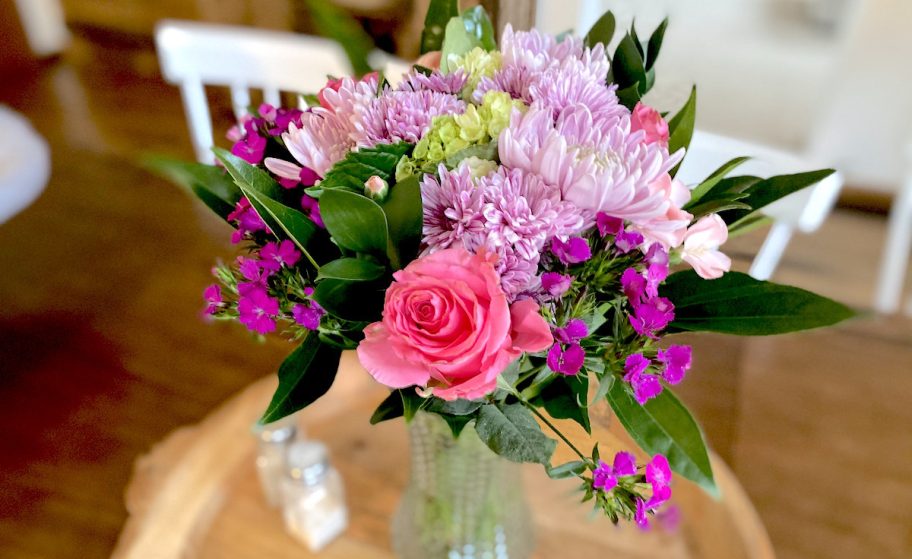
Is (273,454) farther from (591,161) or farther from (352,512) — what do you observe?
(591,161)

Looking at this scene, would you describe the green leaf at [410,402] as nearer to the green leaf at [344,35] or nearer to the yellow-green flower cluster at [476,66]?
the yellow-green flower cluster at [476,66]

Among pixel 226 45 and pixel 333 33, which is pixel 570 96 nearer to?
pixel 333 33

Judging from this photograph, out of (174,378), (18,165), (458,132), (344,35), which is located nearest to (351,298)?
(458,132)

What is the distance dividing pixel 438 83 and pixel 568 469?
0.97 ft

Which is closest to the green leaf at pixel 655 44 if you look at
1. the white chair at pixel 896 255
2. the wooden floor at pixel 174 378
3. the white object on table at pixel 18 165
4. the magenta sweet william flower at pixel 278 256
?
the magenta sweet william flower at pixel 278 256

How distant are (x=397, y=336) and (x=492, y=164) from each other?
128 mm

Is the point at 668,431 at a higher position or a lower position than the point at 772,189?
lower

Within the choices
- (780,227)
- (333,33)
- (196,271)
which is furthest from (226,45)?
(196,271)

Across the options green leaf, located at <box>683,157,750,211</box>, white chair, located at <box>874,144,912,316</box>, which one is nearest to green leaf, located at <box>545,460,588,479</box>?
green leaf, located at <box>683,157,750,211</box>

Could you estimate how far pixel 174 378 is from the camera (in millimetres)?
1782

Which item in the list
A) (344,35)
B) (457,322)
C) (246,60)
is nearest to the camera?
(457,322)

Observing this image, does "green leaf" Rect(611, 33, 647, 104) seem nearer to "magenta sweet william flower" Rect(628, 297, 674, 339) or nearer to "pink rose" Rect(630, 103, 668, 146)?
"pink rose" Rect(630, 103, 668, 146)

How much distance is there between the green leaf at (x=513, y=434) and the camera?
0.51 m

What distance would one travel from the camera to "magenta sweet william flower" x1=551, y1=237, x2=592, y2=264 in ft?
1.48
